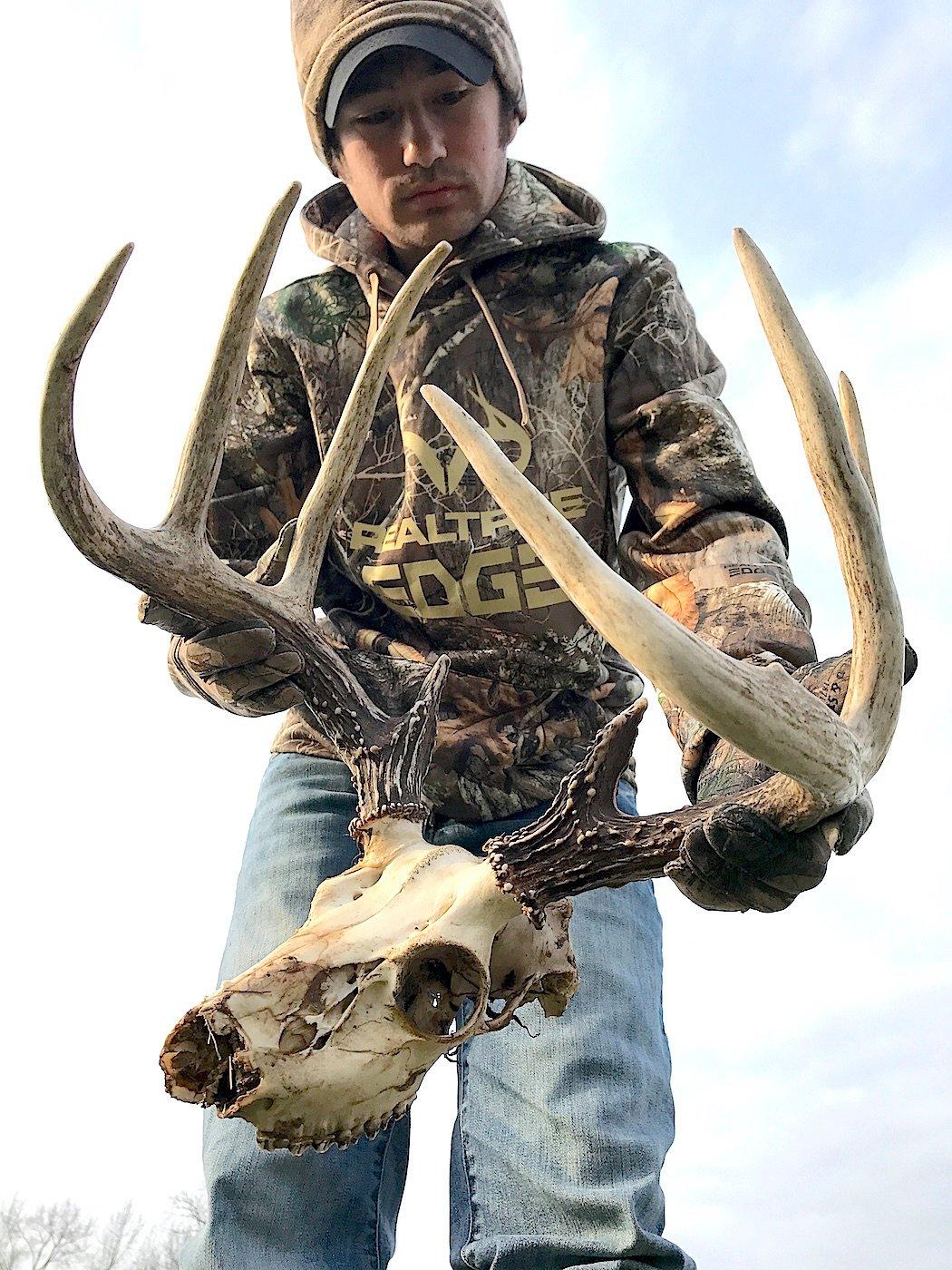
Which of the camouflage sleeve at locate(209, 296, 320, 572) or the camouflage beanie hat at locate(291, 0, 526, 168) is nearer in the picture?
the camouflage beanie hat at locate(291, 0, 526, 168)

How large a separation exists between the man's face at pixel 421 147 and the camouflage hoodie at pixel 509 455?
9 cm

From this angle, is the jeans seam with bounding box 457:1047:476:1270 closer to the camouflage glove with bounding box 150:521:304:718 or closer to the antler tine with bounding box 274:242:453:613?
the camouflage glove with bounding box 150:521:304:718

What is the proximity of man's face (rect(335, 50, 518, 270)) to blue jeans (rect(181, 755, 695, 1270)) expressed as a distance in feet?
4.52

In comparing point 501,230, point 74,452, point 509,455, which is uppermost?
point 501,230

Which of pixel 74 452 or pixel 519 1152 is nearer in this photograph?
pixel 74 452

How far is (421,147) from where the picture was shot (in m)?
3.23

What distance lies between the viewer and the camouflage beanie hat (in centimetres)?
324

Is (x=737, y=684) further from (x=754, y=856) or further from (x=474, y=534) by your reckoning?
(x=474, y=534)

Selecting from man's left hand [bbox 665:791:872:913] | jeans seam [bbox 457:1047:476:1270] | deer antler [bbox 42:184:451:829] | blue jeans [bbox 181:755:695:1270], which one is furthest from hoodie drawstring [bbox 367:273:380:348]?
man's left hand [bbox 665:791:872:913]

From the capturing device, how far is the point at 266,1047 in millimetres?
2164

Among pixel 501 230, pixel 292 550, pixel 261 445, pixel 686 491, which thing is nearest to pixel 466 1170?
pixel 292 550

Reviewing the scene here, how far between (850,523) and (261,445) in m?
1.83

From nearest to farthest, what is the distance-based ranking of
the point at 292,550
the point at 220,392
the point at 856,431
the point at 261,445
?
the point at 856,431 → the point at 220,392 → the point at 292,550 → the point at 261,445

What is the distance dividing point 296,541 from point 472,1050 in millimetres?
1122
